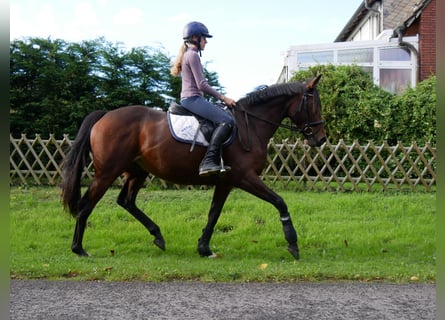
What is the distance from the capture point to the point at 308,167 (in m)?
11.7

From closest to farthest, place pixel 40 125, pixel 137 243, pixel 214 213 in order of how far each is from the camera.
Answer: pixel 214 213
pixel 137 243
pixel 40 125

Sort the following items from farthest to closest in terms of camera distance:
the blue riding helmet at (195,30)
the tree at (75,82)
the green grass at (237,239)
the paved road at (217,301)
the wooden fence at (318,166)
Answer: the tree at (75,82) < the wooden fence at (318,166) < the blue riding helmet at (195,30) < the green grass at (237,239) < the paved road at (217,301)

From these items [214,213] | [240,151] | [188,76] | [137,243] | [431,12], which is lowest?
[137,243]

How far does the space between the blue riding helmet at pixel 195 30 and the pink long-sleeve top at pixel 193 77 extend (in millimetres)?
192

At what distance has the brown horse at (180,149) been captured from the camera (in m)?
6.82

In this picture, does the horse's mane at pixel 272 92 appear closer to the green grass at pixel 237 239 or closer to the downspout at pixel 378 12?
the green grass at pixel 237 239

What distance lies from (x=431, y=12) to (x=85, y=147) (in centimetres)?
1462

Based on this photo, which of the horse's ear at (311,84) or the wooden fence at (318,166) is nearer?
the horse's ear at (311,84)

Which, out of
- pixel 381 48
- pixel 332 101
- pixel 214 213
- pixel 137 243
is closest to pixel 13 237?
pixel 137 243

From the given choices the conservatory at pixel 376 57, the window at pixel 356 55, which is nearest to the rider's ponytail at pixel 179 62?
the conservatory at pixel 376 57

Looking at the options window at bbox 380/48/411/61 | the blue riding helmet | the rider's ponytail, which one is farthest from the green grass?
window at bbox 380/48/411/61

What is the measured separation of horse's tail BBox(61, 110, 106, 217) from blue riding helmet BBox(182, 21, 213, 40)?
1.88 meters

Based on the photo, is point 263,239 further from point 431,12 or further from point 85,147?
point 431,12

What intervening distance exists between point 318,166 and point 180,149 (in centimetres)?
652
